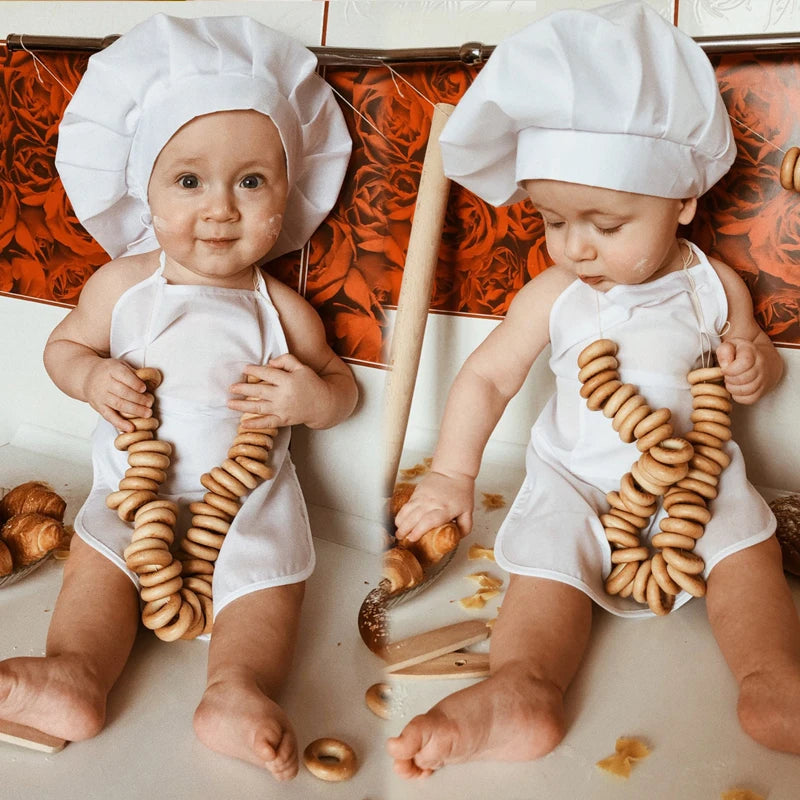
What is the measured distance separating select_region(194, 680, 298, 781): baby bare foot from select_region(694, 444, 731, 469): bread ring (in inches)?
11.2

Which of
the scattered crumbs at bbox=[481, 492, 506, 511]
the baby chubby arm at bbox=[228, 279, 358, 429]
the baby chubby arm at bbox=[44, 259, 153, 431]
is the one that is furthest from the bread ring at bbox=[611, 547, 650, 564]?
the baby chubby arm at bbox=[44, 259, 153, 431]

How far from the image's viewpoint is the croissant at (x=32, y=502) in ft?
1.85

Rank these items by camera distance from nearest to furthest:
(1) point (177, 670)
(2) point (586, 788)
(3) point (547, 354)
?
(2) point (586, 788), (1) point (177, 670), (3) point (547, 354)

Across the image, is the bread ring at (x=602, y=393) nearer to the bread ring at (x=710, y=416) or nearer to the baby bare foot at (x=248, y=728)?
the bread ring at (x=710, y=416)

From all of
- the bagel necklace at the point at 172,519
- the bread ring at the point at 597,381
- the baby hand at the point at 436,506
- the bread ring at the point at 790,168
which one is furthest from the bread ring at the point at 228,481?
the bread ring at the point at 790,168

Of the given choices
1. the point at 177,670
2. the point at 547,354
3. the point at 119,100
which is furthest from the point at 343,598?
the point at 119,100

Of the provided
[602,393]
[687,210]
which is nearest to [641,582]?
[602,393]

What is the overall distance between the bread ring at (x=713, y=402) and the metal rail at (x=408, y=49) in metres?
0.20

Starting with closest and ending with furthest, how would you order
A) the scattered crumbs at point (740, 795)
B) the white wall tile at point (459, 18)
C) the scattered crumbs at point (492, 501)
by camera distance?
Answer: the scattered crumbs at point (740, 795) → the white wall tile at point (459, 18) → the scattered crumbs at point (492, 501)

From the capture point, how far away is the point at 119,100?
0.51 meters

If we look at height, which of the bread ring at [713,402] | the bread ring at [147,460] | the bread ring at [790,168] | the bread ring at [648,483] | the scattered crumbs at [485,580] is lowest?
the scattered crumbs at [485,580]

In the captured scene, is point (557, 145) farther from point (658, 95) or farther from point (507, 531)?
point (507, 531)

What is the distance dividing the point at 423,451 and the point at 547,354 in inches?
4.4

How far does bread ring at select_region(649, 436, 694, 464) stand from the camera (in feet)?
1.61
